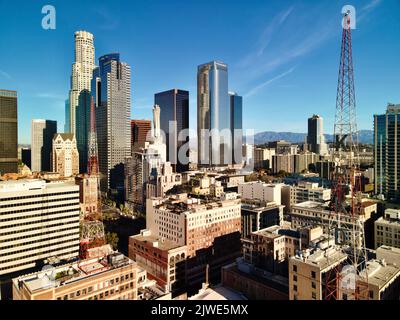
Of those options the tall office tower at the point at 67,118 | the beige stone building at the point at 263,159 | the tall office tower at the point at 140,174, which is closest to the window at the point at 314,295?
the tall office tower at the point at 140,174

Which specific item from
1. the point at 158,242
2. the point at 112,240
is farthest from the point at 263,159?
the point at 158,242

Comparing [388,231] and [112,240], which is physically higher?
[388,231]

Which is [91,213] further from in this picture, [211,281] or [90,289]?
[90,289]

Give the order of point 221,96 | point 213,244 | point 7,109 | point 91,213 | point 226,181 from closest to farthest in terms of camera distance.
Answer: point 213,244
point 91,213
point 7,109
point 226,181
point 221,96

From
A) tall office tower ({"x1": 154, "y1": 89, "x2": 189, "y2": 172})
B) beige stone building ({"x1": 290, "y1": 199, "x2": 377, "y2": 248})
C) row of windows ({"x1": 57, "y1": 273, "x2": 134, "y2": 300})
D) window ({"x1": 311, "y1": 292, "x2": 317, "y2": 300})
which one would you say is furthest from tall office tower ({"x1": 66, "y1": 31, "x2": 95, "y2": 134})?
window ({"x1": 311, "y1": 292, "x2": 317, "y2": 300})

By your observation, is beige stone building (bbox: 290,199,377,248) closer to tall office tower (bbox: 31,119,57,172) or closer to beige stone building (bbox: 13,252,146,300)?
beige stone building (bbox: 13,252,146,300)

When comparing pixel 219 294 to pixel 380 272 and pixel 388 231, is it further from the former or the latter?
pixel 388 231

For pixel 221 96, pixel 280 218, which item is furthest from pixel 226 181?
pixel 221 96
